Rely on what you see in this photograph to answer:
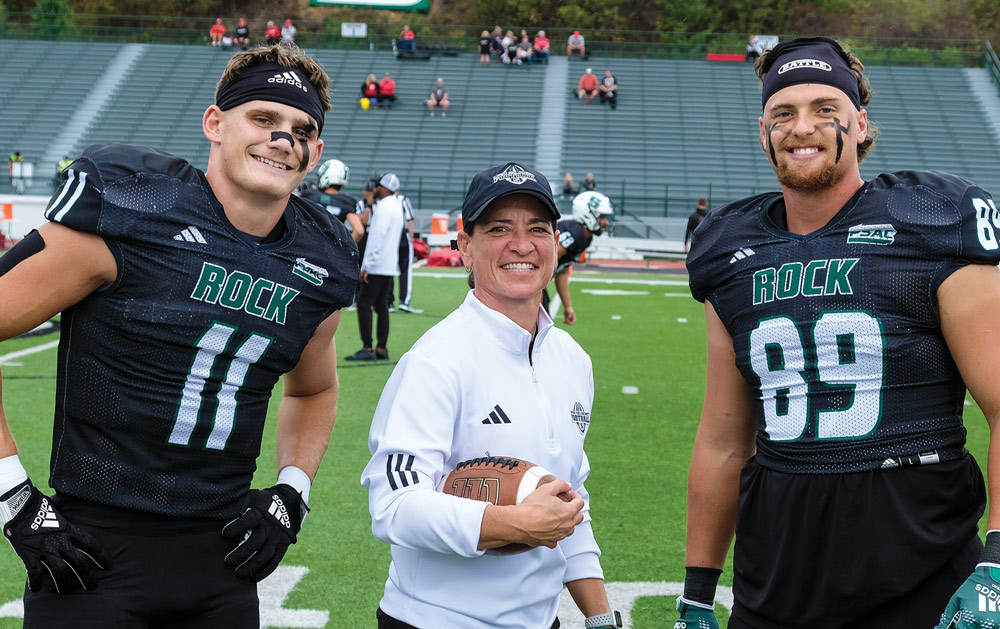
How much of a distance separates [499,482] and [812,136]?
1230mm

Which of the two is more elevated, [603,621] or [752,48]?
[752,48]

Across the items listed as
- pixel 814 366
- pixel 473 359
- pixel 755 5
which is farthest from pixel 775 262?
pixel 755 5

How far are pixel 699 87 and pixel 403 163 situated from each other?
36.7ft

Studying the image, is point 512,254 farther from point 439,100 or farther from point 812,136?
point 439,100

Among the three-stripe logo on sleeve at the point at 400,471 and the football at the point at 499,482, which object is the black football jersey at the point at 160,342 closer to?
the three-stripe logo on sleeve at the point at 400,471

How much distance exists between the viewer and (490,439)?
97.0 inches

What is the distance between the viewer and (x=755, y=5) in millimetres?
55156

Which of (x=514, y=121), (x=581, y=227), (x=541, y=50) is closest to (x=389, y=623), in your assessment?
(x=581, y=227)

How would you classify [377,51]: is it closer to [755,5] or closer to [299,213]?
[755,5]

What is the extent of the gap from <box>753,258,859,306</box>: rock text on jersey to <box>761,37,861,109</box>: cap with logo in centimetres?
48

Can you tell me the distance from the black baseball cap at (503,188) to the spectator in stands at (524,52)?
35.4 metres

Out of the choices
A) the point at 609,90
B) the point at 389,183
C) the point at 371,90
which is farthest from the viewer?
the point at 609,90

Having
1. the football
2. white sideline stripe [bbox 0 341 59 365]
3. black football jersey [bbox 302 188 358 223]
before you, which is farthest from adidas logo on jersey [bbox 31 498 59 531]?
black football jersey [bbox 302 188 358 223]

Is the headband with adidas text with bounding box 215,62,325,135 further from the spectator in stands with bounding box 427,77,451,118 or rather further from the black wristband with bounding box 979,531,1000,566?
the spectator in stands with bounding box 427,77,451,118
